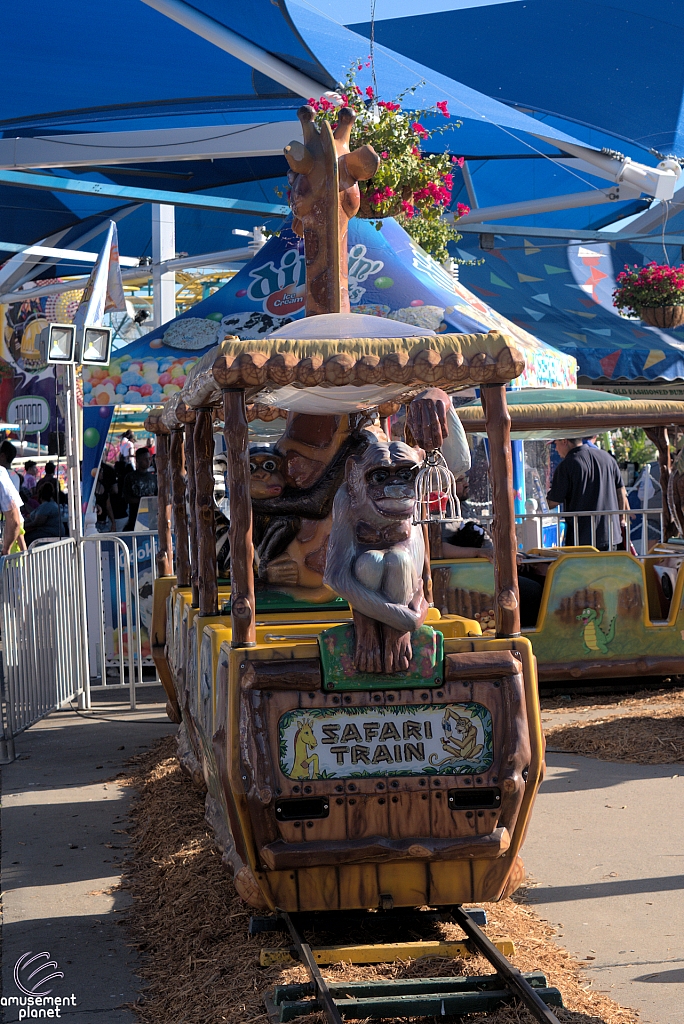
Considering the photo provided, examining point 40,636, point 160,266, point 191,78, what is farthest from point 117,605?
point 160,266

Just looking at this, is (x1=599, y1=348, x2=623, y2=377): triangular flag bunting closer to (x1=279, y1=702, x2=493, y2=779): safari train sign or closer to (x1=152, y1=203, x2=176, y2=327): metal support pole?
(x1=152, y1=203, x2=176, y2=327): metal support pole

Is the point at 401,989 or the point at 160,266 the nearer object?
the point at 401,989

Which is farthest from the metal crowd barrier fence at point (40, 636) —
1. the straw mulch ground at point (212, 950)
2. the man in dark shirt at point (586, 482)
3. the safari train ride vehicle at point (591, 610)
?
the man in dark shirt at point (586, 482)

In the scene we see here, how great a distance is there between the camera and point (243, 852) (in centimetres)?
485

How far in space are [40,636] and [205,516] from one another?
3812 mm

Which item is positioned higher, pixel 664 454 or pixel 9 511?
pixel 664 454

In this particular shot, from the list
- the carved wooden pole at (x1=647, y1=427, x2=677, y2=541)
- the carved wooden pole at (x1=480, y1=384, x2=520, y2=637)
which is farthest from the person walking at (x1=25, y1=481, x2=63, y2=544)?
the carved wooden pole at (x1=480, y1=384, x2=520, y2=637)

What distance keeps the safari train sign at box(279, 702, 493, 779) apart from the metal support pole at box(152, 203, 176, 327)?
2137 centimetres

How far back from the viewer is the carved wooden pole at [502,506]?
4887 millimetres

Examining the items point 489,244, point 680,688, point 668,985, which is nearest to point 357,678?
point 668,985

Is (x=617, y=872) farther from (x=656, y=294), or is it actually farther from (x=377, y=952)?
(x=656, y=294)

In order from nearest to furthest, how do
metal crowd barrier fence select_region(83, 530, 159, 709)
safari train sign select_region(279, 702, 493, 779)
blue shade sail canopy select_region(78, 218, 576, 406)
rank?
1. safari train sign select_region(279, 702, 493, 779)
2. metal crowd barrier fence select_region(83, 530, 159, 709)
3. blue shade sail canopy select_region(78, 218, 576, 406)

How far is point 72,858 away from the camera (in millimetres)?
6543

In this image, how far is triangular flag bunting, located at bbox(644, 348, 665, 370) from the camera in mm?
20219
